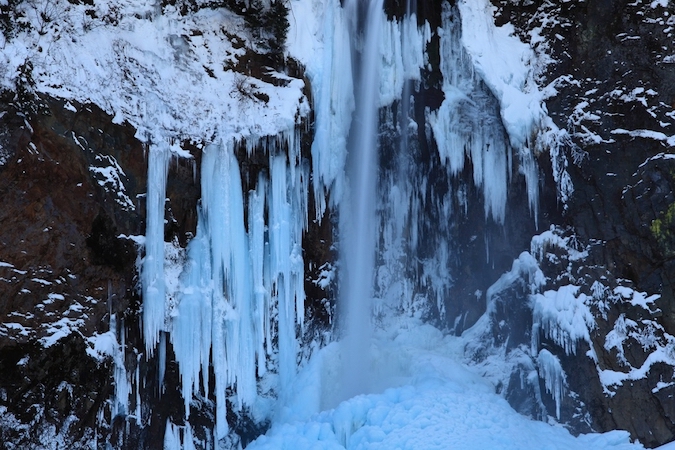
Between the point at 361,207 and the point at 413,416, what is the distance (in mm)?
5286

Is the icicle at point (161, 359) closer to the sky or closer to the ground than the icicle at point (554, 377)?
closer to the sky

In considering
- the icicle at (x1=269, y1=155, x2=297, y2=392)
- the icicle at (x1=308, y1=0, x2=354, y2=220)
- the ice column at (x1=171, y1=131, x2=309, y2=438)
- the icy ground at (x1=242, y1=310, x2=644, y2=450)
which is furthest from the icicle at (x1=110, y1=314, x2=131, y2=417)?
the icicle at (x1=308, y1=0, x2=354, y2=220)

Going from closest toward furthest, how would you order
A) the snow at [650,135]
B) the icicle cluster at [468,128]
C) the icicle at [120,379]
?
the icicle at [120,379] < the snow at [650,135] < the icicle cluster at [468,128]

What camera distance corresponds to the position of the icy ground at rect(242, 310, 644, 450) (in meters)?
11.7

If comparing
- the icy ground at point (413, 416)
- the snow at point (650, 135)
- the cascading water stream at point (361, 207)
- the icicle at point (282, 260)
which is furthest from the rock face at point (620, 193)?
the icicle at point (282, 260)

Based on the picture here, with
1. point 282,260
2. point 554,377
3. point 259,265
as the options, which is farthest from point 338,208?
point 554,377

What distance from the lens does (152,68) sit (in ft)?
43.3

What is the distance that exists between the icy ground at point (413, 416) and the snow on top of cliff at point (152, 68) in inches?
199

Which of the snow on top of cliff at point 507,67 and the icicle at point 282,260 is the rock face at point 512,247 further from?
the icicle at point 282,260

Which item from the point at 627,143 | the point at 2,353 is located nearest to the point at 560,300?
the point at 627,143

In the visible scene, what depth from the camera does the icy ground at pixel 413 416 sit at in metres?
11.7

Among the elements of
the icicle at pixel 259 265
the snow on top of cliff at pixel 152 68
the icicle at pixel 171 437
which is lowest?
the icicle at pixel 171 437

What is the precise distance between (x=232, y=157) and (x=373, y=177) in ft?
12.3

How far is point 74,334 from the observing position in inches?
477
